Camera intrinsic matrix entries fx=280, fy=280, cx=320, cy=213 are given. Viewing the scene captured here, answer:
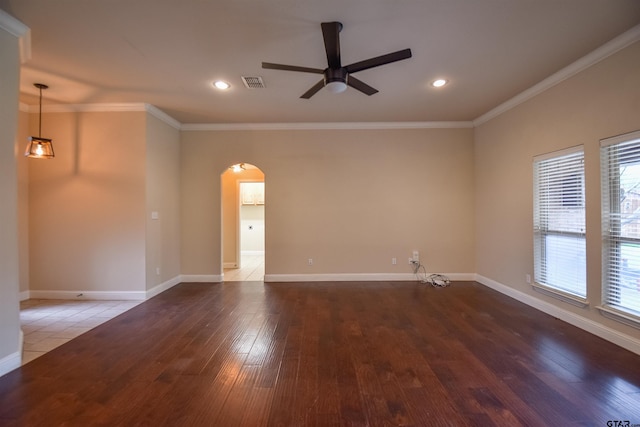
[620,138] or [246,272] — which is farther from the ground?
[620,138]

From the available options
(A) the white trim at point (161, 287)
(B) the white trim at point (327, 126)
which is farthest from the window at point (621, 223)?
(A) the white trim at point (161, 287)

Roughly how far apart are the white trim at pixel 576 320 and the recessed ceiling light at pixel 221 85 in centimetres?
483

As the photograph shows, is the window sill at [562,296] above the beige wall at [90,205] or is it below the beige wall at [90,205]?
below

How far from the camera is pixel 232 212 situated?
655 centimetres

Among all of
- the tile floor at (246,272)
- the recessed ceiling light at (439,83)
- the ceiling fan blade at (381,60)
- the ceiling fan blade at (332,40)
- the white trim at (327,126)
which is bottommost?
the tile floor at (246,272)

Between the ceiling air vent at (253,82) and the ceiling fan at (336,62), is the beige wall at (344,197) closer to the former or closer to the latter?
the ceiling air vent at (253,82)

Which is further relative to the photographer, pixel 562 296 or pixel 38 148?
pixel 38 148

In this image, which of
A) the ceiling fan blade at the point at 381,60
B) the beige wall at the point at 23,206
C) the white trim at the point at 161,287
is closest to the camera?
the ceiling fan blade at the point at 381,60

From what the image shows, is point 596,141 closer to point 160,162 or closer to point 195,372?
point 195,372

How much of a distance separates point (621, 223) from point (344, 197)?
138 inches

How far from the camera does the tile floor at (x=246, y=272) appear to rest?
5.53 meters

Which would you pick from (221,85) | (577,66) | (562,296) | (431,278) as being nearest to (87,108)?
(221,85)

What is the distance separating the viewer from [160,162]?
454 cm

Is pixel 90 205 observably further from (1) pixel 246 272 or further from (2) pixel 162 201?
(1) pixel 246 272
